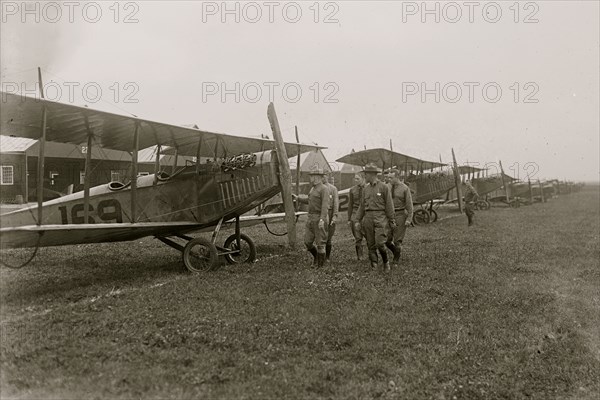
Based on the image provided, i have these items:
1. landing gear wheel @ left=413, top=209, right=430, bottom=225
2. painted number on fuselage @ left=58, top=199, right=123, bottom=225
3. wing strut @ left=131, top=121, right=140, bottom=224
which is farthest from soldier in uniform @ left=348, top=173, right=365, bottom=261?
landing gear wheel @ left=413, top=209, right=430, bottom=225

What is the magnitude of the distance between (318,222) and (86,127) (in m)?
4.23

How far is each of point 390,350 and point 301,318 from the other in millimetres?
1212

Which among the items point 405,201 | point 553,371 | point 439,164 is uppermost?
point 439,164

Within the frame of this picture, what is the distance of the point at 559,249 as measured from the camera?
451 inches

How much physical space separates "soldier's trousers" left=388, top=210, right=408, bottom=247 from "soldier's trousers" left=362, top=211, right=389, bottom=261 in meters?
0.80

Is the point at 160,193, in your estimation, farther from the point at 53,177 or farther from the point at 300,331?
the point at 53,177

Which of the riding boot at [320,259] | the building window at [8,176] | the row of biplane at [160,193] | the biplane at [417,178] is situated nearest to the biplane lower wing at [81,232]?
the row of biplane at [160,193]

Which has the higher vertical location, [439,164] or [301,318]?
[439,164]

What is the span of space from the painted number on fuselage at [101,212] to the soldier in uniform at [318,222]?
11.1 ft

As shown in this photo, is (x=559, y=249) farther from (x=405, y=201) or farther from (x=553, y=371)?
(x=553, y=371)

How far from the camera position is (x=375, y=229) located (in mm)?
8531

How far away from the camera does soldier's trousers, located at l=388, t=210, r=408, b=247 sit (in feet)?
30.8

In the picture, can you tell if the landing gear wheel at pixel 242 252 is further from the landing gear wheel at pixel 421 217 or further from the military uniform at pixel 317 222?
the landing gear wheel at pixel 421 217

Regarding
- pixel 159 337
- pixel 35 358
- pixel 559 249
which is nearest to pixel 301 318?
pixel 159 337
